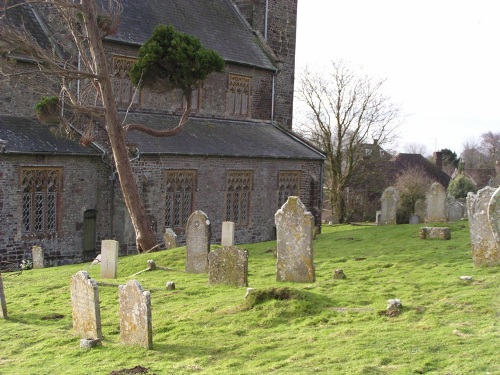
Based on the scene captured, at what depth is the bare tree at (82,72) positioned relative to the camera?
20.0m

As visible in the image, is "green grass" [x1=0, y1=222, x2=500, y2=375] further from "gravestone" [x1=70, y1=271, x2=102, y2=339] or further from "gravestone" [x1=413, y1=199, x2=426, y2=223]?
"gravestone" [x1=413, y1=199, x2=426, y2=223]

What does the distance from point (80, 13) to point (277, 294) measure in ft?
43.9

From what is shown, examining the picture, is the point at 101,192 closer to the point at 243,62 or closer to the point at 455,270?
the point at 243,62

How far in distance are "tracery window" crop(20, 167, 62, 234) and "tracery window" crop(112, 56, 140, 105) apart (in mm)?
5184

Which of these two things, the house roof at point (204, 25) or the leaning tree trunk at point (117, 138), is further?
the house roof at point (204, 25)

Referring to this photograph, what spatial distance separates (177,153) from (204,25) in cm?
812

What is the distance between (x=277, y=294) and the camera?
11.5m

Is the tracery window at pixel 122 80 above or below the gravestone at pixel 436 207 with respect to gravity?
above

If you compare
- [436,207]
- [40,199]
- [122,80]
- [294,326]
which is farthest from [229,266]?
[122,80]

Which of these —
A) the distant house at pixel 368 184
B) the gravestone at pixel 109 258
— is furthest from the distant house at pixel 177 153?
the distant house at pixel 368 184

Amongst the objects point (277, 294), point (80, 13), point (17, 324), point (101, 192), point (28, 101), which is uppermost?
point (80, 13)

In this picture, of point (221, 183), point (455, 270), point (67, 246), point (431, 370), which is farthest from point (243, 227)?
point (431, 370)

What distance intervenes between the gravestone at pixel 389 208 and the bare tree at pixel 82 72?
30.6ft

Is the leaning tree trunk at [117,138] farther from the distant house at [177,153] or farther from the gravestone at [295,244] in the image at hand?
the gravestone at [295,244]
